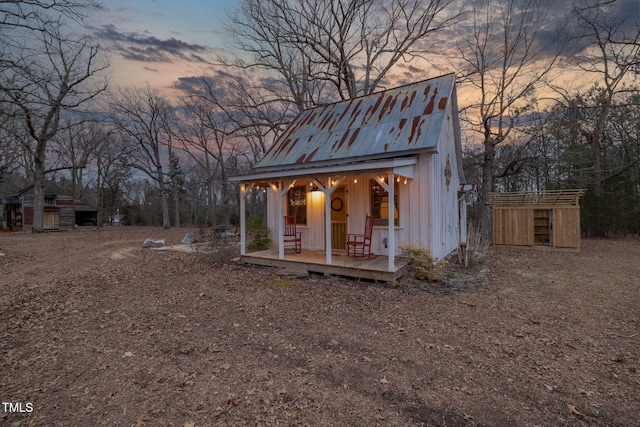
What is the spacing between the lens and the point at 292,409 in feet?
8.68

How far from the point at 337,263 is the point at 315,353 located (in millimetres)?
3835

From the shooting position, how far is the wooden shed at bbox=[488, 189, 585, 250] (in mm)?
11867

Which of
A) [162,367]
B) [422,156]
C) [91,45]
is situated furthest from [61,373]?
[91,45]

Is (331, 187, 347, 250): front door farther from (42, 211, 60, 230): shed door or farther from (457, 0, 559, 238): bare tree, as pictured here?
(42, 211, 60, 230): shed door

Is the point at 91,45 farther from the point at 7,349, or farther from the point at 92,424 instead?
the point at 92,424

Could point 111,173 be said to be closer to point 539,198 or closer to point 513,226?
point 513,226

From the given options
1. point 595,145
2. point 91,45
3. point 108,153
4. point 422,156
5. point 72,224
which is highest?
point 91,45

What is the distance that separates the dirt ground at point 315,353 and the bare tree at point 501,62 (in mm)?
9988

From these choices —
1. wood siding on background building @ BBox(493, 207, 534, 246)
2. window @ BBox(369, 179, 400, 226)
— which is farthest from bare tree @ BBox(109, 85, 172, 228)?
wood siding on background building @ BBox(493, 207, 534, 246)

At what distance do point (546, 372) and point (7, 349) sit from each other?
21.0 feet

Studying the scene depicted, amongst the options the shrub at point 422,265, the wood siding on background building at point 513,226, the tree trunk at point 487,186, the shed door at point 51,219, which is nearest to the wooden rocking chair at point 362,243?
the shrub at point 422,265

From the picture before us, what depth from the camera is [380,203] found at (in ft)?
27.3

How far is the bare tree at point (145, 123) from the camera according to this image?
22.4 m

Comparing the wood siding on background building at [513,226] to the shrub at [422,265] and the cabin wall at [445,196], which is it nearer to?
the cabin wall at [445,196]
